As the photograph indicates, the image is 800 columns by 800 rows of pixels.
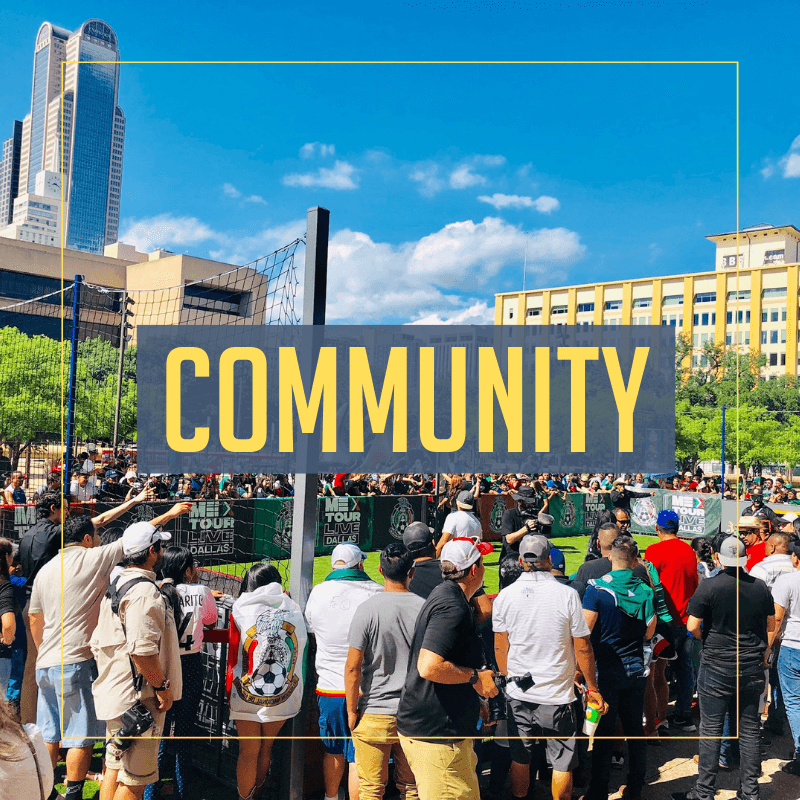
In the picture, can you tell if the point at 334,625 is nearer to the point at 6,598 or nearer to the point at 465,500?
the point at 6,598

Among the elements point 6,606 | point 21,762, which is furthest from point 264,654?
point 21,762

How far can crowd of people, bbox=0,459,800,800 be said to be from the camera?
3.66 m

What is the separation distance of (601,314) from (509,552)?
7882cm

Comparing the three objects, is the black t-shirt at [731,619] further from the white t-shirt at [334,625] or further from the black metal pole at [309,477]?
the black metal pole at [309,477]

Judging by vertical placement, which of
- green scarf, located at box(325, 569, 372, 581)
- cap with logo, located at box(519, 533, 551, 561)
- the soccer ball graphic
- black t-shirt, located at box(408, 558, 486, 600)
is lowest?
the soccer ball graphic

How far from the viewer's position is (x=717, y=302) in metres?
75.4

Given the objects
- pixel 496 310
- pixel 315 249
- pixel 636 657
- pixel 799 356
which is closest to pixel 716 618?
pixel 636 657

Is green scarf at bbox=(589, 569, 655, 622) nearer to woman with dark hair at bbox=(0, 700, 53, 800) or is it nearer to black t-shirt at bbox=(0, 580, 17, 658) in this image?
woman with dark hair at bbox=(0, 700, 53, 800)

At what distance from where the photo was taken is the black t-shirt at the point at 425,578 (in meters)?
4.59

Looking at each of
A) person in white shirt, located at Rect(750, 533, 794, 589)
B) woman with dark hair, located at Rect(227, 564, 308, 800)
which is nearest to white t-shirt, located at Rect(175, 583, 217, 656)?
woman with dark hair, located at Rect(227, 564, 308, 800)

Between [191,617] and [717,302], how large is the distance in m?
80.3

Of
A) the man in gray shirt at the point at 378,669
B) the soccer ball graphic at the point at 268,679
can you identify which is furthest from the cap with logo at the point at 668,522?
the soccer ball graphic at the point at 268,679

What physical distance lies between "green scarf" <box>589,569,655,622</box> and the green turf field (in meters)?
6.77

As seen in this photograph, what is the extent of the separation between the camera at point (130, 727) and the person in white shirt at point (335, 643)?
99 centimetres
